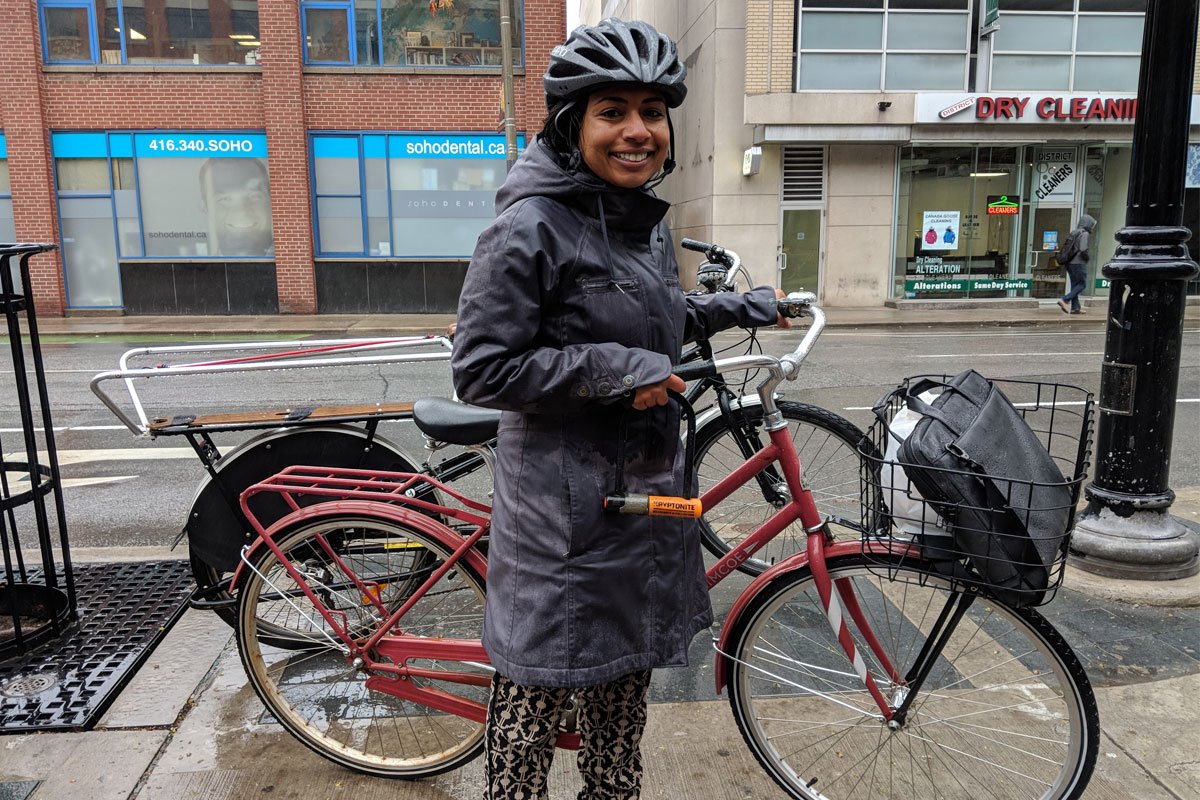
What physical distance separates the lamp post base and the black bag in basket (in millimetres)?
2193

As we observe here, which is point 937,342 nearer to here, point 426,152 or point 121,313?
point 426,152

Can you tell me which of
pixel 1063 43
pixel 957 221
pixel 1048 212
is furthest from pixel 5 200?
pixel 1063 43

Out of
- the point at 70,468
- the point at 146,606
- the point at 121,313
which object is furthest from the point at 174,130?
the point at 146,606

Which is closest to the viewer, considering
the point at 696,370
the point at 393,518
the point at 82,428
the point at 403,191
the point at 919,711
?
the point at 696,370

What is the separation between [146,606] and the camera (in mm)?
3834

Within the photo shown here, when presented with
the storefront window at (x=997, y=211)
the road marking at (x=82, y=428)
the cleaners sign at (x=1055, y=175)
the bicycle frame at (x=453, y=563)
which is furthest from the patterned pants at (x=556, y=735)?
the cleaners sign at (x=1055, y=175)

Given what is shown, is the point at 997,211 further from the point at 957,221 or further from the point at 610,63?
the point at 610,63

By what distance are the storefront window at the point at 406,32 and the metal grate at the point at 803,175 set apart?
6084mm

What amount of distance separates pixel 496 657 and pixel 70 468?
589 cm

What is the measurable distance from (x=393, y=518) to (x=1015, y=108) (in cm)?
1918

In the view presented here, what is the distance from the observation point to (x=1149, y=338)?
3.78m

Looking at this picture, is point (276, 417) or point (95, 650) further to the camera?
point (95, 650)

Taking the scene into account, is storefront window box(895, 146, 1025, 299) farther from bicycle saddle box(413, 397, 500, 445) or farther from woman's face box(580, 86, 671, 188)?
woman's face box(580, 86, 671, 188)

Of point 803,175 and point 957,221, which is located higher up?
point 803,175
